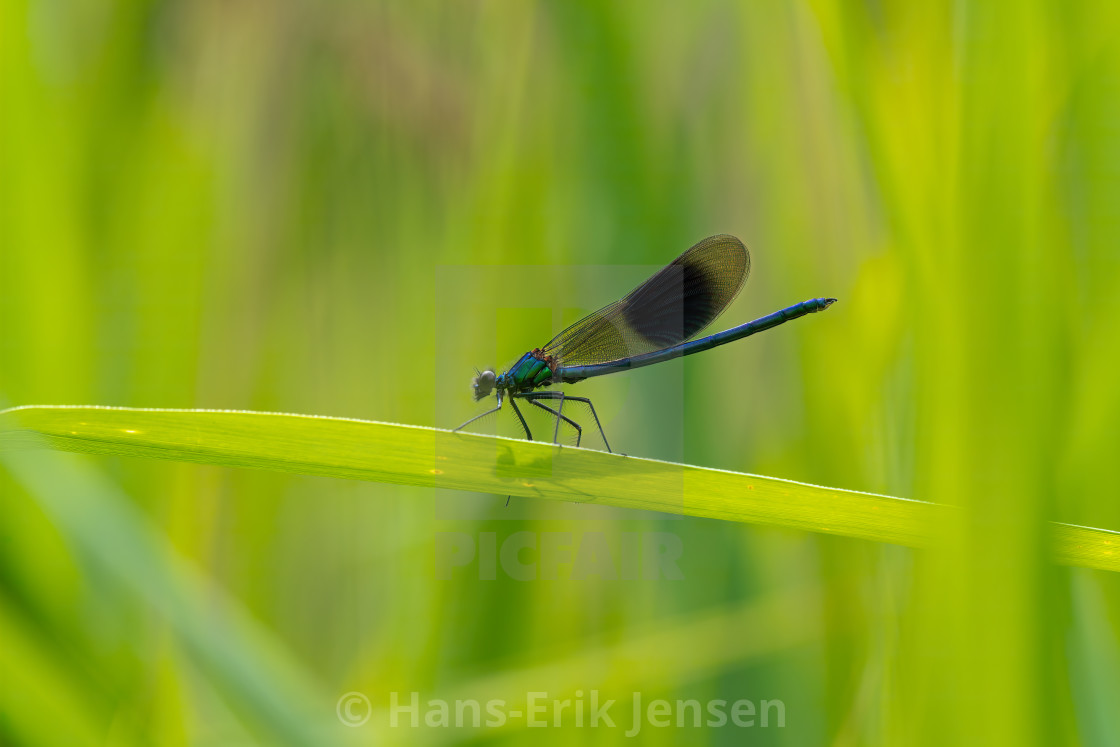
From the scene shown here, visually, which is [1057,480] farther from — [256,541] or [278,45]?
[278,45]

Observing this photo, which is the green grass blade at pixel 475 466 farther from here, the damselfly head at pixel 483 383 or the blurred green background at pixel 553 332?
the damselfly head at pixel 483 383

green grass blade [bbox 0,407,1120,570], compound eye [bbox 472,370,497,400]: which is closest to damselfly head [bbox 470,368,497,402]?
compound eye [bbox 472,370,497,400]

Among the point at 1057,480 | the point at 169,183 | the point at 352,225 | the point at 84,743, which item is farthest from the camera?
the point at 352,225

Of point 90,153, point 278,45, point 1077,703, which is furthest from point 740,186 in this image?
point 90,153

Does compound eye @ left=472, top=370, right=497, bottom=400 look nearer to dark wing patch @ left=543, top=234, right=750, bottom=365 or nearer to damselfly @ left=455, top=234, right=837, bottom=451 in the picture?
damselfly @ left=455, top=234, right=837, bottom=451

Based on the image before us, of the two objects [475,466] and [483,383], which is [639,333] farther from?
[475,466]
